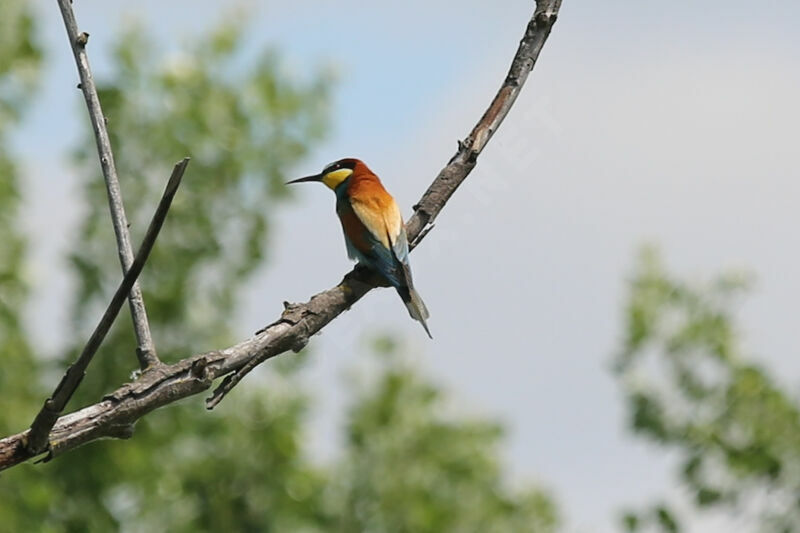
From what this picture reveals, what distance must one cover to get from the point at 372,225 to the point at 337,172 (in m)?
0.58

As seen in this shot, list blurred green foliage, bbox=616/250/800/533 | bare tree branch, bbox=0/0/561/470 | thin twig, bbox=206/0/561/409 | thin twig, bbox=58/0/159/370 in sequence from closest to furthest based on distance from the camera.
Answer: bare tree branch, bbox=0/0/561/470 < thin twig, bbox=58/0/159/370 < thin twig, bbox=206/0/561/409 < blurred green foliage, bbox=616/250/800/533

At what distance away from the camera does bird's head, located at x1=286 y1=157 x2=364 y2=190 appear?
4.70 m

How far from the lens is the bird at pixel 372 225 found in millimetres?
Result: 3646

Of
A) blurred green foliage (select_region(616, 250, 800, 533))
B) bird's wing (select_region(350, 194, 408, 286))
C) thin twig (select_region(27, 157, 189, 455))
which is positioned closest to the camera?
thin twig (select_region(27, 157, 189, 455))

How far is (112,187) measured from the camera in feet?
8.52

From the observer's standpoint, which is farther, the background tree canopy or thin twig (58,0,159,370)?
the background tree canopy

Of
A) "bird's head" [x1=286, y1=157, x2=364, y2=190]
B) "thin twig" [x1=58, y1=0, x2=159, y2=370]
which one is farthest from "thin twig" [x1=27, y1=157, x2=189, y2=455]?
"bird's head" [x1=286, y1=157, x2=364, y2=190]

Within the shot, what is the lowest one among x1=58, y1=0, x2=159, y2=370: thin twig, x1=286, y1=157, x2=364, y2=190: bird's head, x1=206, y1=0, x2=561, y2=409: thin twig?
x1=58, y1=0, x2=159, y2=370: thin twig

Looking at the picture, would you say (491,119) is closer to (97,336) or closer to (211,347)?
(97,336)

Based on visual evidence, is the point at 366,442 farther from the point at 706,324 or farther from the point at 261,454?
the point at 706,324

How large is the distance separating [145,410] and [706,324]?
1358 cm

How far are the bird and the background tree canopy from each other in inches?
393

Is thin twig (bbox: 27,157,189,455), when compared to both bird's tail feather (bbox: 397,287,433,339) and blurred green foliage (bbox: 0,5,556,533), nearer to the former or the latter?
bird's tail feather (bbox: 397,287,433,339)

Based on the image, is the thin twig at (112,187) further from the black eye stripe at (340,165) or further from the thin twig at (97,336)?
the black eye stripe at (340,165)
